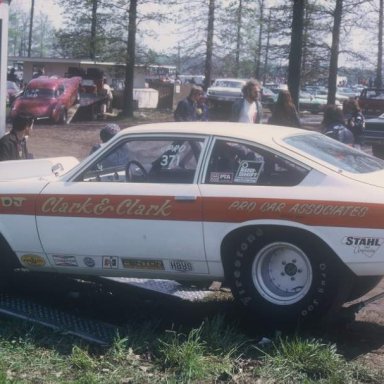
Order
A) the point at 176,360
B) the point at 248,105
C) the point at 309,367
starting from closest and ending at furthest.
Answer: the point at 309,367, the point at 176,360, the point at 248,105

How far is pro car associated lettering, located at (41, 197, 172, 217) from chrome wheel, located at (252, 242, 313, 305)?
2.54 ft

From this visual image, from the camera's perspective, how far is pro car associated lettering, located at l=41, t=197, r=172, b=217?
602cm

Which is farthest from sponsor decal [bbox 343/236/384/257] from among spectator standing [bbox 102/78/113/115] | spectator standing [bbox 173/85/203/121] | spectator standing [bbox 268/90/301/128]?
spectator standing [bbox 102/78/113/115]

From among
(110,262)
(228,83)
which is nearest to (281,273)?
(110,262)

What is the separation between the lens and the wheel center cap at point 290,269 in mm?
5883

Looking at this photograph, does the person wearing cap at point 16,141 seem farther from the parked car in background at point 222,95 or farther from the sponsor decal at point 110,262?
the parked car in background at point 222,95

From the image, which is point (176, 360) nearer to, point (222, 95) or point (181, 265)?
point (181, 265)

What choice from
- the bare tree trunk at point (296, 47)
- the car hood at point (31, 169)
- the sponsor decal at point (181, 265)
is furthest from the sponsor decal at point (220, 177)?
the bare tree trunk at point (296, 47)

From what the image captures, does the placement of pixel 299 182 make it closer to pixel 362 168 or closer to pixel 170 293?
pixel 362 168

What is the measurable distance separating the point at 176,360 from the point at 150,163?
74.0 inches

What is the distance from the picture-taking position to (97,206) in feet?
20.3

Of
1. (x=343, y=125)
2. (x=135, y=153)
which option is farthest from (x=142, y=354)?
(x=343, y=125)

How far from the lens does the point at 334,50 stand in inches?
1414

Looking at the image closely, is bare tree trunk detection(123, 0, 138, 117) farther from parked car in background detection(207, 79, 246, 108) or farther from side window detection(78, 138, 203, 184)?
side window detection(78, 138, 203, 184)
